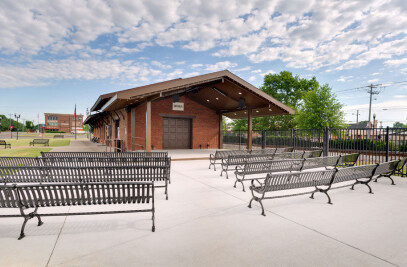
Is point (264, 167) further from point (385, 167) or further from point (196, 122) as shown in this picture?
point (196, 122)

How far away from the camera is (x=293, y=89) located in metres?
36.5

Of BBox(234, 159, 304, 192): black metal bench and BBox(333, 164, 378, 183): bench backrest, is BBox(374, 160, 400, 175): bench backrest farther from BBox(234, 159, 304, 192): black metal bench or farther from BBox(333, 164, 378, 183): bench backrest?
BBox(234, 159, 304, 192): black metal bench

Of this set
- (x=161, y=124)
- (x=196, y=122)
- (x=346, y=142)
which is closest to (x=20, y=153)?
(x=161, y=124)

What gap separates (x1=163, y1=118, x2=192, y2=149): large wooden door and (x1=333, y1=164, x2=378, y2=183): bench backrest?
14.0 metres

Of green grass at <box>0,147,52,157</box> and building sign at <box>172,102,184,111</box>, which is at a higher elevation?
building sign at <box>172,102,184,111</box>

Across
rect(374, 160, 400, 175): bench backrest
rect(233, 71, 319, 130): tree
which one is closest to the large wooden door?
rect(374, 160, 400, 175): bench backrest

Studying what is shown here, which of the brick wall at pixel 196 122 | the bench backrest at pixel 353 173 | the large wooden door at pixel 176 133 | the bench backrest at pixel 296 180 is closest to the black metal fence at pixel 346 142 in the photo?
the bench backrest at pixel 353 173

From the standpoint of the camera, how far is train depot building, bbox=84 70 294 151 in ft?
43.8

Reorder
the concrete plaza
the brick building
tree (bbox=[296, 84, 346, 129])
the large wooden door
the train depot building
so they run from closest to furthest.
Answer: the concrete plaza < the train depot building < the large wooden door < tree (bbox=[296, 84, 346, 129]) < the brick building

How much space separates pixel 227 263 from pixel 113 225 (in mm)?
2061

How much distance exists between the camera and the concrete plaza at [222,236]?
2.75m

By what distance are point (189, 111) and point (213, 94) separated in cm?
343

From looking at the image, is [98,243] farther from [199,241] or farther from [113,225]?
[199,241]

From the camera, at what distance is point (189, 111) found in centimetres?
1852
